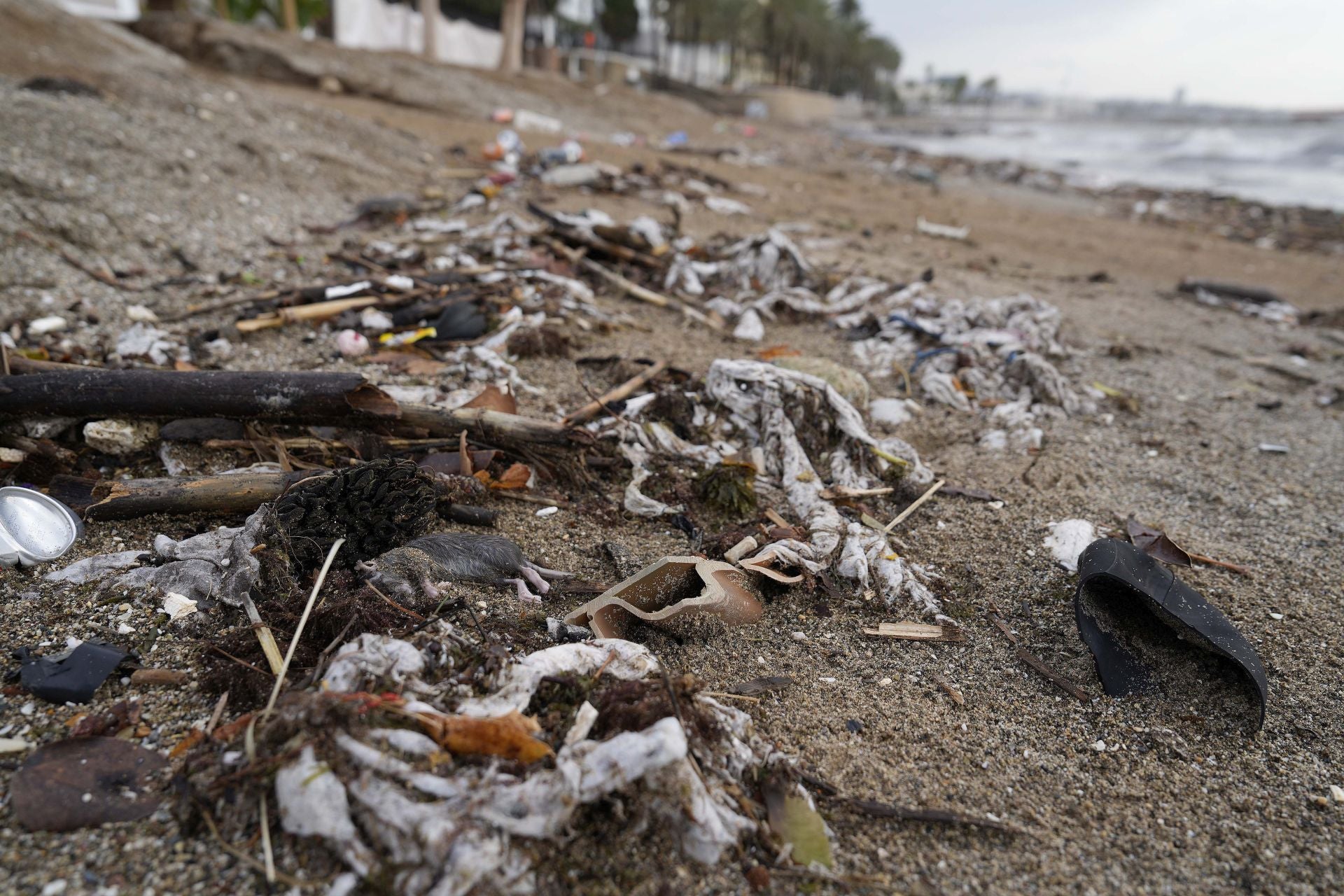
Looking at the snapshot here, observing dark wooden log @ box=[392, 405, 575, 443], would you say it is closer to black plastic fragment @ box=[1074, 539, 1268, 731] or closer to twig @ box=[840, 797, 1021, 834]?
twig @ box=[840, 797, 1021, 834]

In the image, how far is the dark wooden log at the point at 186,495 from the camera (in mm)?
2609

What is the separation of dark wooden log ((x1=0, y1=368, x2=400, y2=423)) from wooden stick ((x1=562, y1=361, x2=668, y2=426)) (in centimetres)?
90

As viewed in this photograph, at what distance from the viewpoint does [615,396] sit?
3.81 m

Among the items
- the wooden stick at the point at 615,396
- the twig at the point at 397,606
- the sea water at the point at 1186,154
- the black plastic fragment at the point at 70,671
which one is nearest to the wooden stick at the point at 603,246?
the wooden stick at the point at 615,396

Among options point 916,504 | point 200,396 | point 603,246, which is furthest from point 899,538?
point 603,246

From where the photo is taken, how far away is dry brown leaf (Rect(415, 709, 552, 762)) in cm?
166

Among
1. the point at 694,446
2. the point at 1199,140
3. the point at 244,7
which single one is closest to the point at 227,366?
the point at 694,446

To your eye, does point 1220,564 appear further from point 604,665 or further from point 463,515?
point 463,515

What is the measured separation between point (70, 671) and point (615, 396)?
8.09ft

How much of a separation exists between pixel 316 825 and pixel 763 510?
2099mm

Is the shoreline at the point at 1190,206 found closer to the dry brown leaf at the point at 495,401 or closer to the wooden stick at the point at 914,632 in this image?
the wooden stick at the point at 914,632

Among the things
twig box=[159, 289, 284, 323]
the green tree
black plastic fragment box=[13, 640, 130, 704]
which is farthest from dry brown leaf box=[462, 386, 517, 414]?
the green tree

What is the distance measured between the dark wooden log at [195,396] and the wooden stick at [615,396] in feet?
2.95

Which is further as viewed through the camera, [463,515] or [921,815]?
[463,515]
